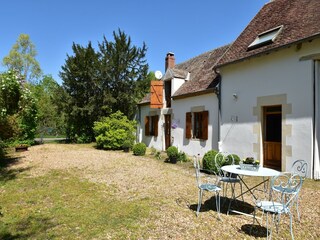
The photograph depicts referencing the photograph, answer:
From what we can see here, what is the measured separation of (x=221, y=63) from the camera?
994 cm

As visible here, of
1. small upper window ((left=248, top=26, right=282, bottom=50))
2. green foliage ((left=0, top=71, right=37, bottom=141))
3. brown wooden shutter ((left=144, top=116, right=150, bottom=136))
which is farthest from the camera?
brown wooden shutter ((left=144, top=116, right=150, bottom=136))

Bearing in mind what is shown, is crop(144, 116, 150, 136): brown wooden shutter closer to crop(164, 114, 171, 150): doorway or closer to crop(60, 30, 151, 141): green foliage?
crop(60, 30, 151, 141): green foliage

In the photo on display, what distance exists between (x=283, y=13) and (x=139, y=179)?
27.8 ft

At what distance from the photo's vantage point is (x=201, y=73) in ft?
42.8

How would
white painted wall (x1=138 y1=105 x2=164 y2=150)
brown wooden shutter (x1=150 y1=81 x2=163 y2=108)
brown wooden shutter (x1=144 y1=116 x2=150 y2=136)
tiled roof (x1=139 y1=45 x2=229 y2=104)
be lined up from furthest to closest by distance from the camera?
brown wooden shutter (x1=144 y1=116 x2=150 y2=136), white painted wall (x1=138 y1=105 x2=164 y2=150), brown wooden shutter (x1=150 y1=81 x2=163 y2=108), tiled roof (x1=139 y1=45 x2=229 y2=104)

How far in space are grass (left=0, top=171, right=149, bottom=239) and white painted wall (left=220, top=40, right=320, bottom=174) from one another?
539cm

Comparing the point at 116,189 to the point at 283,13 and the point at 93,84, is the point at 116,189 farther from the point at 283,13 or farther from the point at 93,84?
the point at 93,84

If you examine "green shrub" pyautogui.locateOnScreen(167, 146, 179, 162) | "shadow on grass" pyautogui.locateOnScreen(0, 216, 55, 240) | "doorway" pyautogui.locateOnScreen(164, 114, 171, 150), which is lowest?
"shadow on grass" pyautogui.locateOnScreen(0, 216, 55, 240)

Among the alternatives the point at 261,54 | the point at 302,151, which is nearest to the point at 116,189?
the point at 302,151

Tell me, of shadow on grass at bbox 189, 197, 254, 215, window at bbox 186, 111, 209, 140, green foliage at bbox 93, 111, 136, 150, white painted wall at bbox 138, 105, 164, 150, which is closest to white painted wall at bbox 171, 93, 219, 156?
window at bbox 186, 111, 209, 140

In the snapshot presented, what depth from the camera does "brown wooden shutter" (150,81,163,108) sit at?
575 inches

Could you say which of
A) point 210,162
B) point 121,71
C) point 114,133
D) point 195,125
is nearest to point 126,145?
point 114,133

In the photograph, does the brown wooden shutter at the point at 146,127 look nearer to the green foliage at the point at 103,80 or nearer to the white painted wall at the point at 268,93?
the green foliage at the point at 103,80

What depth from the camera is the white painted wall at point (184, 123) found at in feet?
34.9
